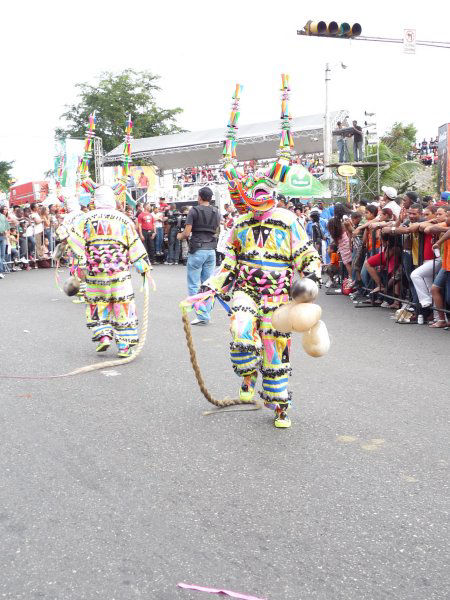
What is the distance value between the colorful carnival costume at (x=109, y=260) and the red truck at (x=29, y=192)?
35.1 m

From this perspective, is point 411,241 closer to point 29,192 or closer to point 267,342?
point 267,342

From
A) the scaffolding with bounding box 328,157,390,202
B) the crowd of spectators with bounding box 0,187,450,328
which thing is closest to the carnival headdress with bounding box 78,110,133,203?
the crowd of spectators with bounding box 0,187,450,328

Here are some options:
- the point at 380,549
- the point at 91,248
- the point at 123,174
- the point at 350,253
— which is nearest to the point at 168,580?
the point at 380,549

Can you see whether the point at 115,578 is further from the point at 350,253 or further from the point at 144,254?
the point at 350,253

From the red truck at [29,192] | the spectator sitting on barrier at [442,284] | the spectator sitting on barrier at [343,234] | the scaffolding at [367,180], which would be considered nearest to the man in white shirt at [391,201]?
the spectator sitting on barrier at [343,234]

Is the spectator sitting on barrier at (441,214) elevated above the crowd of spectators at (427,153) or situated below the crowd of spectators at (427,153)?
below

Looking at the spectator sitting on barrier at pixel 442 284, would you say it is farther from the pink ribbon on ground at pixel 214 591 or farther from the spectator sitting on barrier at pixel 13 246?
the spectator sitting on barrier at pixel 13 246

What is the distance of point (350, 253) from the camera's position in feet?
46.2

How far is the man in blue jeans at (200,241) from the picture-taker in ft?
34.9

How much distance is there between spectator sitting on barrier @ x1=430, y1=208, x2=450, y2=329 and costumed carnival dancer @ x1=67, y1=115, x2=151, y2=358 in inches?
158

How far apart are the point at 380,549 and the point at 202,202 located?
742cm

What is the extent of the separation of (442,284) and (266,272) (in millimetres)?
5205

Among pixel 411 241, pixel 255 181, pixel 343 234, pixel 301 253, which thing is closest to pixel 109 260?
pixel 255 181

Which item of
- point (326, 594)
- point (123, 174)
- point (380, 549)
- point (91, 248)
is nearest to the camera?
point (326, 594)
